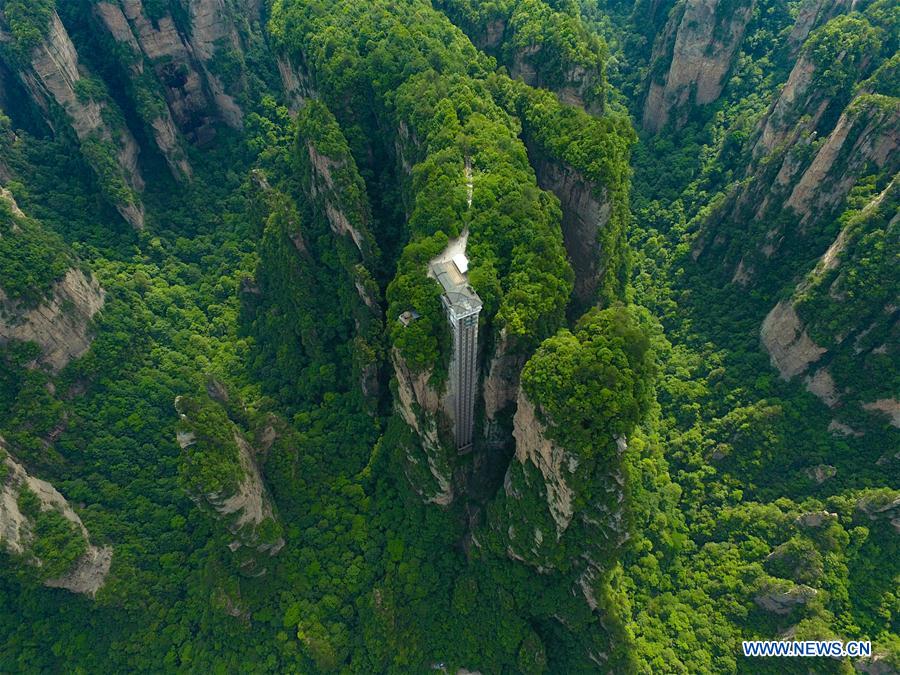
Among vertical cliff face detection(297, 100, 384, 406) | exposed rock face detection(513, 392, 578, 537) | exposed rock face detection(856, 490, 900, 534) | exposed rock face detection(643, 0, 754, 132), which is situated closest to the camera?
exposed rock face detection(513, 392, 578, 537)

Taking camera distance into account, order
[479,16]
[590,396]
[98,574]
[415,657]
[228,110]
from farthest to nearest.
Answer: [228,110], [479,16], [415,657], [98,574], [590,396]

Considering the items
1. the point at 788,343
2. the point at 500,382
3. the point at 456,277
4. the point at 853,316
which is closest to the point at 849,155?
the point at 853,316

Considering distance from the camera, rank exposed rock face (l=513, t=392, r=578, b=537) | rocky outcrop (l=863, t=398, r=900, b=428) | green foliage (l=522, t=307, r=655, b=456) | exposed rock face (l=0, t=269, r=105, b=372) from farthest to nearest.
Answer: rocky outcrop (l=863, t=398, r=900, b=428) → exposed rock face (l=0, t=269, r=105, b=372) → exposed rock face (l=513, t=392, r=578, b=537) → green foliage (l=522, t=307, r=655, b=456)

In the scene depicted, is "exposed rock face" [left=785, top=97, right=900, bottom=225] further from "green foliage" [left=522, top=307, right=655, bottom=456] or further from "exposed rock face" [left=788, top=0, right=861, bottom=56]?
"green foliage" [left=522, top=307, right=655, bottom=456]

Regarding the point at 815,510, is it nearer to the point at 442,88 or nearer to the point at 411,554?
the point at 411,554

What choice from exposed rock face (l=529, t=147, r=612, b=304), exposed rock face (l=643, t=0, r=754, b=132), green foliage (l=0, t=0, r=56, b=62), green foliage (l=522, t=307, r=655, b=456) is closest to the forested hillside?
green foliage (l=522, t=307, r=655, b=456)

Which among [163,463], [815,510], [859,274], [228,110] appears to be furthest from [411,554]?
[228,110]

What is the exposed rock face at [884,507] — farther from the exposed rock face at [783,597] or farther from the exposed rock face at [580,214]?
the exposed rock face at [580,214]

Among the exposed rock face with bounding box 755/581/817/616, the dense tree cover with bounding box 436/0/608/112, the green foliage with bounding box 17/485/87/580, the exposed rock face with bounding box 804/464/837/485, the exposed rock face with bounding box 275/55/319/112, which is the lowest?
the exposed rock face with bounding box 755/581/817/616
